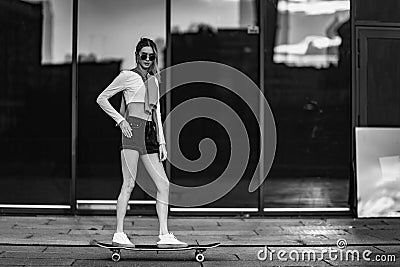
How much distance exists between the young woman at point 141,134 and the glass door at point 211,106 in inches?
127

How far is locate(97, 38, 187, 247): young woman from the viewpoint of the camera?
669 centimetres

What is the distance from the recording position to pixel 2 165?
32.9 ft

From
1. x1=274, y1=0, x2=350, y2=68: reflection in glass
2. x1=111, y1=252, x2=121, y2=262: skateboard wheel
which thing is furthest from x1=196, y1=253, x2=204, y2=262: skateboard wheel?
x1=274, y1=0, x2=350, y2=68: reflection in glass

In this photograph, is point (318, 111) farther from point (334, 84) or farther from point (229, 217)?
point (229, 217)

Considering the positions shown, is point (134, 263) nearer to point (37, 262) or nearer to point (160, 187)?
point (160, 187)

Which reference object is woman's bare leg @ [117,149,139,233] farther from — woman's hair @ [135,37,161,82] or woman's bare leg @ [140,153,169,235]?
woman's hair @ [135,37,161,82]

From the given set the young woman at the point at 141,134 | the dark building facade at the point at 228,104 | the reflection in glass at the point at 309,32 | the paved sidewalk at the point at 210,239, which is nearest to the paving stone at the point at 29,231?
the paved sidewalk at the point at 210,239

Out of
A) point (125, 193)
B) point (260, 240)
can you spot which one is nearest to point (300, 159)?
point (260, 240)

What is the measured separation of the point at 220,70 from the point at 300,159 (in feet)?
5.58

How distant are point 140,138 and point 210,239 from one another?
6.21 feet

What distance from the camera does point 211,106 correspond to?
32.9 ft

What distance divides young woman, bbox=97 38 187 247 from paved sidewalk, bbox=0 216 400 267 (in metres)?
0.46

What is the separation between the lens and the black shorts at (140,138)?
6730 millimetres

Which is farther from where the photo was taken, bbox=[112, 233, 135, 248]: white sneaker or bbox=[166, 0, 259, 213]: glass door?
bbox=[166, 0, 259, 213]: glass door
